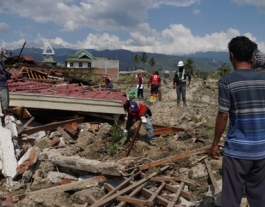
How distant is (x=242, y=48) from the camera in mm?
2648

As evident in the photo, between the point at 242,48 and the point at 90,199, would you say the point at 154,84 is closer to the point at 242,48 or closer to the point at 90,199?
the point at 90,199

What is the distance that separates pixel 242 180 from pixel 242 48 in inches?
48.0

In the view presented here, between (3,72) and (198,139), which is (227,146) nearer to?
(198,139)

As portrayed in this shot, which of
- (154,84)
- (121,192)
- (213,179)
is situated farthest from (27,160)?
(154,84)

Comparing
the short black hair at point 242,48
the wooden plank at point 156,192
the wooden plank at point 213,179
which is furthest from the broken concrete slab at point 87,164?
the short black hair at point 242,48

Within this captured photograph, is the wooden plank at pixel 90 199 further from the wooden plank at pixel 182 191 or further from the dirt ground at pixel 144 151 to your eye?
the wooden plank at pixel 182 191

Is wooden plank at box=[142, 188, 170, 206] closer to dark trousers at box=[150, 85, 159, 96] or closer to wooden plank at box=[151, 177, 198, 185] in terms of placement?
wooden plank at box=[151, 177, 198, 185]

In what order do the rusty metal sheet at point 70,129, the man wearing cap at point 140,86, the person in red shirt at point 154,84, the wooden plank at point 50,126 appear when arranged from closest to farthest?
the wooden plank at point 50,126
the rusty metal sheet at point 70,129
the person in red shirt at point 154,84
the man wearing cap at point 140,86

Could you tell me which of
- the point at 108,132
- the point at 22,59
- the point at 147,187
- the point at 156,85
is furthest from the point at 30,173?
the point at 22,59

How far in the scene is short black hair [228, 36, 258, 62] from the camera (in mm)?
2652

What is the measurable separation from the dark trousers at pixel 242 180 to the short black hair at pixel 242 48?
934 mm

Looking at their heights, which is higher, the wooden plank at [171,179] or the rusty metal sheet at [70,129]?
the rusty metal sheet at [70,129]

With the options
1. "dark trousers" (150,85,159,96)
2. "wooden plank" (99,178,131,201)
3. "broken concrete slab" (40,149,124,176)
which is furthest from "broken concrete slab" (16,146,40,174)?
"dark trousers" (150,85,159,96)

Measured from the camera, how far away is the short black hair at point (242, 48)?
8.70ft
